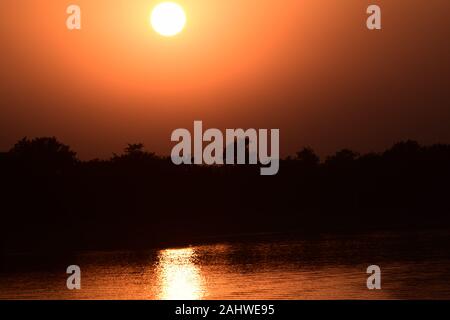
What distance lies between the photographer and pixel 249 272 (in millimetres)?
35750

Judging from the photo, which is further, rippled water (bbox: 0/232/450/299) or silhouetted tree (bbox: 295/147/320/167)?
silhouetted tree (bbox: 295/147/320/167)

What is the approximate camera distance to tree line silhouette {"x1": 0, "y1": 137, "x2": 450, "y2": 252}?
6169cm

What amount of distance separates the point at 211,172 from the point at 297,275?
47920 millimetres

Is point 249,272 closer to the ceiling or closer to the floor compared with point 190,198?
closer to the floor

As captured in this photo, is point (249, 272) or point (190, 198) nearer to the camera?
point (249, 272)

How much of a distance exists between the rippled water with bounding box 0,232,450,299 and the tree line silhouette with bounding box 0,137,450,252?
8572mm

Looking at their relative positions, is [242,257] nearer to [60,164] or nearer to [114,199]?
[114,199]

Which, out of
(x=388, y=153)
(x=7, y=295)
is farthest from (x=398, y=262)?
(x=388, y=153)

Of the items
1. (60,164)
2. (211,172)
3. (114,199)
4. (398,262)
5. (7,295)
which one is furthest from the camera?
(211,172)

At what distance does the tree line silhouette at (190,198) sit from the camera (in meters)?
61.7

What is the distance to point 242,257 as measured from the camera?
139 ft

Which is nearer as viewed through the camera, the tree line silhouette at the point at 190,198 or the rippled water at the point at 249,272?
the rippled water at the point at 249,272

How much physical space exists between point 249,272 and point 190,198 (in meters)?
39.3

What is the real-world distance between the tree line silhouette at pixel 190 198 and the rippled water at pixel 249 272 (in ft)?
28.1
